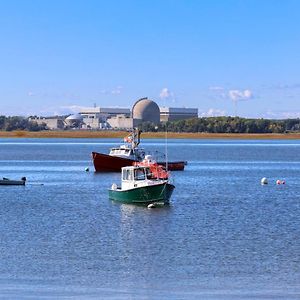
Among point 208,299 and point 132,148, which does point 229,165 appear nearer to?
point 132,148

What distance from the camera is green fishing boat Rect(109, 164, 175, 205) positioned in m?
55.0

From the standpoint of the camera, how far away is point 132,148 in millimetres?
94938

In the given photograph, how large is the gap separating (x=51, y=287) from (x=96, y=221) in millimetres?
20116

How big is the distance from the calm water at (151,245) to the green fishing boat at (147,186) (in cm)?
110

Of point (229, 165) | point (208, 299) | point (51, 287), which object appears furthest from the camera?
point (229, 165)

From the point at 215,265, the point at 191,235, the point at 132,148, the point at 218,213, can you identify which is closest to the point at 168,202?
the point at 218,213

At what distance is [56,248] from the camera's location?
37656 mm

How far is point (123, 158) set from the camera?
95.5m

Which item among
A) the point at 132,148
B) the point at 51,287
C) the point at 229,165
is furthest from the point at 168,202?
the point at 229,165

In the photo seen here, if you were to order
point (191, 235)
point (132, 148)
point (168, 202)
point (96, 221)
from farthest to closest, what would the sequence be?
point (132, 148) < point (168, 202) < point (96, 221) < point (191, 235)

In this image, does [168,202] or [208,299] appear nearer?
[208,299]

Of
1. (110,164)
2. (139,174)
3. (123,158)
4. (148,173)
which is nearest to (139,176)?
(139,174)

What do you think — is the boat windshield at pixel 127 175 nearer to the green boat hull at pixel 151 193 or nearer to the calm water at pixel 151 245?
the green boat hull at pixel 151 193

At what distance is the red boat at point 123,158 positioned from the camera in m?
94.4
